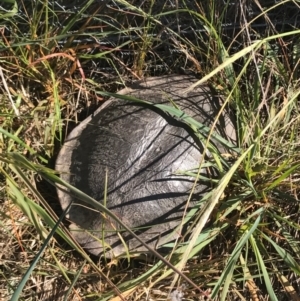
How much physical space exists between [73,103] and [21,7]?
1.11 ft

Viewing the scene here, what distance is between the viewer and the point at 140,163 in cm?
146

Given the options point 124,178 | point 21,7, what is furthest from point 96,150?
point 21,7

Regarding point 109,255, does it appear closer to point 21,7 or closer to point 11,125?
point 11,125

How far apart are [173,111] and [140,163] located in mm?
172

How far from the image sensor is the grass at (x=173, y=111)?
4.90ft

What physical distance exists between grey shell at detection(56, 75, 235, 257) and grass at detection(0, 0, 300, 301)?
7 centimetres

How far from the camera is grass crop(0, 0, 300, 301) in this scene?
1493 millimetres

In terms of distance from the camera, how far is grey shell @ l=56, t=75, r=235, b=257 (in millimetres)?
1454

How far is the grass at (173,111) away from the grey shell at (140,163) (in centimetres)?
7

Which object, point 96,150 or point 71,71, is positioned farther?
point 71,71

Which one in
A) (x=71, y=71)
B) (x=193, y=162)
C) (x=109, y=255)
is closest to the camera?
(x=193, y=162)

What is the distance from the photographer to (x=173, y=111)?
1433 millimetres

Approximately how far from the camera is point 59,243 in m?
1.65

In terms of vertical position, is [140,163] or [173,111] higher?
[173,111]
